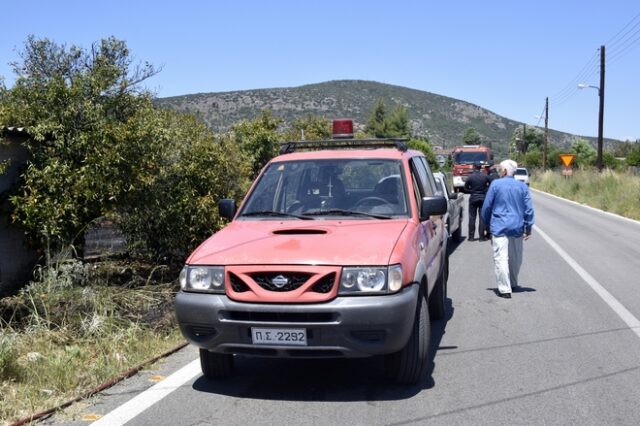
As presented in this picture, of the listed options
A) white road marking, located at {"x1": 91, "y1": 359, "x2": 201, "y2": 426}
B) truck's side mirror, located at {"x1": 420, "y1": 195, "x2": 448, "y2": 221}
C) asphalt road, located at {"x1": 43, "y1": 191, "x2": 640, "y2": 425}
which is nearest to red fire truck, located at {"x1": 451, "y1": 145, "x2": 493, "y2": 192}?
asphalt road, located at {"x1": 43, "y1": 191, "x2": 640, "y2": 425}

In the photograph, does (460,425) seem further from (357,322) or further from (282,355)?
(282,355)

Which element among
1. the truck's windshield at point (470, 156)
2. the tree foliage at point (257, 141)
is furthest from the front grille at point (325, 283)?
the truck's windshield at point (470, 156)

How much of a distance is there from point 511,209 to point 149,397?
566cm

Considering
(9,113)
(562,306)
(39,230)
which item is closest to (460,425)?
(562,306)

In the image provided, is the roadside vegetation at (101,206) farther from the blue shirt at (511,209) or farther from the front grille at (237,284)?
the blue shirt at (511,209)

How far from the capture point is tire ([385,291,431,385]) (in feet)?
16.9

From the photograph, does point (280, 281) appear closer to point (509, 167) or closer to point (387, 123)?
point (509, 167)

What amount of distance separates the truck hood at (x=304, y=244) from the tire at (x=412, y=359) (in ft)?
2.11

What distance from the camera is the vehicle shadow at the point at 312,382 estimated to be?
5141 mm

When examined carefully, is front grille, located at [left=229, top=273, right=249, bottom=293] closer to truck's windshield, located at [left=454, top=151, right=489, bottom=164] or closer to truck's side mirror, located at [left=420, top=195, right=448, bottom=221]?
truck's side mirror, located at [left=420, top=195, right=448, bottom=221]

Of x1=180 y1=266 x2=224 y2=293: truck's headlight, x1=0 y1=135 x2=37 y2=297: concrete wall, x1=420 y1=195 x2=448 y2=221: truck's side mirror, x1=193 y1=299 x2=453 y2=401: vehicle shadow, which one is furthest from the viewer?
x1=0 y1=135 x2=37 y2=297: concrete wall

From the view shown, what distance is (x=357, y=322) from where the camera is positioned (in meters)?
4.69

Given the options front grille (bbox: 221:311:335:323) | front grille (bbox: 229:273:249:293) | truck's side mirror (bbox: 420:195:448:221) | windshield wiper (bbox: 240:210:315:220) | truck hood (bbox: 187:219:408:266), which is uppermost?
truck's side mirror (bbox: 420:195:448:221)

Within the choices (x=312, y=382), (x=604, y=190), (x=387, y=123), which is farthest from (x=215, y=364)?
(x=387, y=123)
